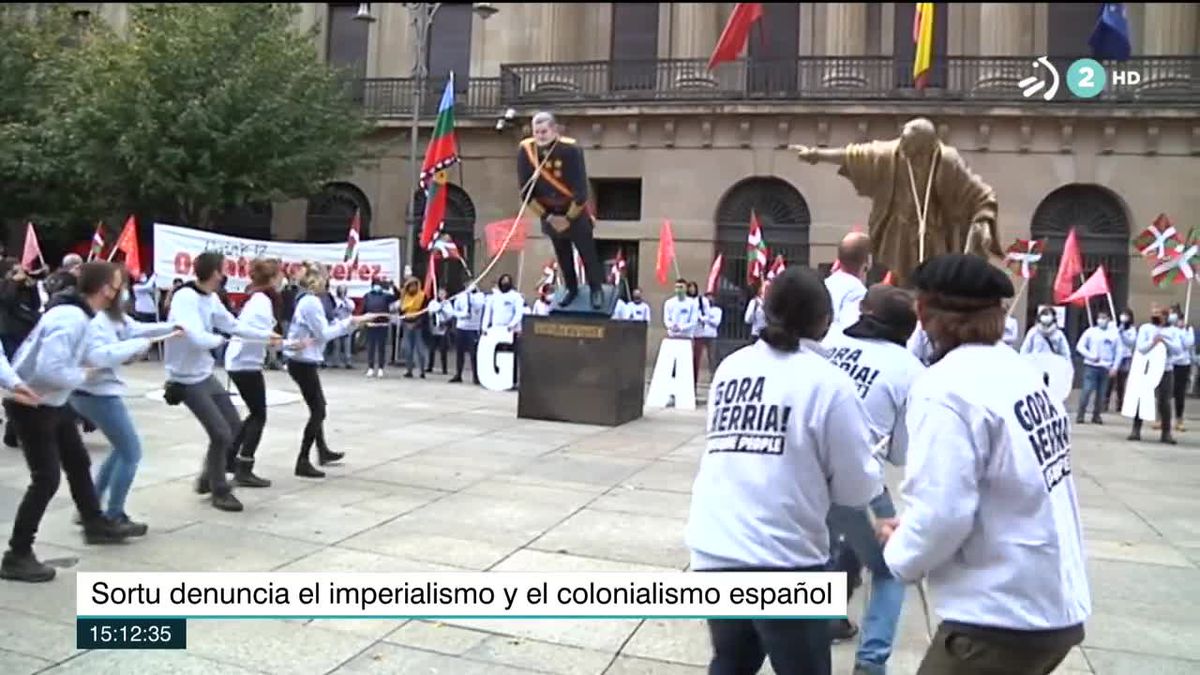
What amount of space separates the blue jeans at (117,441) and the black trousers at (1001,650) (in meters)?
5.47

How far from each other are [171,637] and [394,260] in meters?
18.0

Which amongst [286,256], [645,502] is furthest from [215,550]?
[286,256]

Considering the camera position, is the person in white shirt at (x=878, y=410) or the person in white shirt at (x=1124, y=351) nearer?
the person in white shirt at (x=878, y=410)

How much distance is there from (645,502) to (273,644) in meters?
3.81

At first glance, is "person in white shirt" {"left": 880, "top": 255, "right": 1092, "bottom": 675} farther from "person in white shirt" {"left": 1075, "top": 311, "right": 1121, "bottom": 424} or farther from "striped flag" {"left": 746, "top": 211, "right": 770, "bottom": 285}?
"striped flag" {"left": 746, "top": 211, "right": 770, "bottom": 285}

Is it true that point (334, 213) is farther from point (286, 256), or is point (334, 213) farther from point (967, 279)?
point (967, 279)

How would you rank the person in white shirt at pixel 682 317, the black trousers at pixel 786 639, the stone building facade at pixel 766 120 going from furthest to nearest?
the stone building facade at pixel 766 120 → the person in white shirt at pixel 682 317 → the black trousers at pixel 786 639

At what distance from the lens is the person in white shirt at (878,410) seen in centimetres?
423

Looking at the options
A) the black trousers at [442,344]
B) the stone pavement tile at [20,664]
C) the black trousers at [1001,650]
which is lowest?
the stone pavement tile at [20,664]

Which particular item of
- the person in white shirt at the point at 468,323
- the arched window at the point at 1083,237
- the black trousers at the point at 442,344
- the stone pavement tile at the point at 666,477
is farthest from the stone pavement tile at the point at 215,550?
the arched window at the point at 1083,237

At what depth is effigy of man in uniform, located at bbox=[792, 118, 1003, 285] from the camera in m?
7.69

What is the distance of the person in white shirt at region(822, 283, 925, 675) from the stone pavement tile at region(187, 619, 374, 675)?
2277 millimetres

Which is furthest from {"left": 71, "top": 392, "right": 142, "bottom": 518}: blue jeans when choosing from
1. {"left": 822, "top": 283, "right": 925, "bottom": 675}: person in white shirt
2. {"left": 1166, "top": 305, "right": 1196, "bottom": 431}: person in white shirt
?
{"left": 1166, "top": 305, "right": 1196, "bottom": 431}: person in white shirt

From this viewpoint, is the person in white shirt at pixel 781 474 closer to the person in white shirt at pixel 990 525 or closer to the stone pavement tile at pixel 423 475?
the person in white shirt at pixel 990 525
